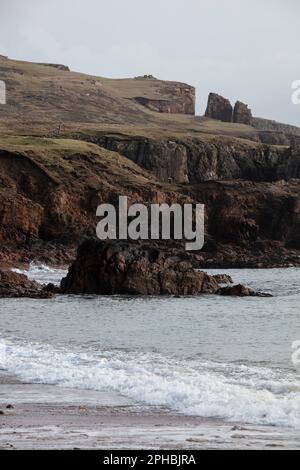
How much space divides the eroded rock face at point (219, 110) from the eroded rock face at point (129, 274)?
144m

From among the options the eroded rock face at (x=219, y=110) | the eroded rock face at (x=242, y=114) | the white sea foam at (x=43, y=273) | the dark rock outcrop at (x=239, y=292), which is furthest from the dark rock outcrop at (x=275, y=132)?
the dark rock outcrop at (x=239, y=292)

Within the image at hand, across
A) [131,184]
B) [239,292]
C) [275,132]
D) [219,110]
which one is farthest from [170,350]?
[219,110]

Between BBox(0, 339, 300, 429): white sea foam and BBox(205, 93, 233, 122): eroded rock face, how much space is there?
538 ft

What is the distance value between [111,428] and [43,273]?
41.9 m

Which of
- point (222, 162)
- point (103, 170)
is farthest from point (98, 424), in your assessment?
point (222, 162)

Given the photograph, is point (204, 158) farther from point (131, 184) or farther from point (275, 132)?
point (275, 132)

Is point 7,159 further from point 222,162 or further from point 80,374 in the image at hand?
point 80,374

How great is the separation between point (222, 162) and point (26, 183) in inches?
1660

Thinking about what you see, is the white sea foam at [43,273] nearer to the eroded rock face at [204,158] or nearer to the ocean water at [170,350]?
the ocean water at [170,350]

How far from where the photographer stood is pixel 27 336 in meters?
24.3

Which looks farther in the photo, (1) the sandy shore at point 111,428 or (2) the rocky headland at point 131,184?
(2) the rocky headland at point 131,184

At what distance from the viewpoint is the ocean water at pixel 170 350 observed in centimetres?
Result: 1402

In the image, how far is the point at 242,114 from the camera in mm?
176875

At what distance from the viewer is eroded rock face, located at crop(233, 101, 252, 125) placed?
578 ft
